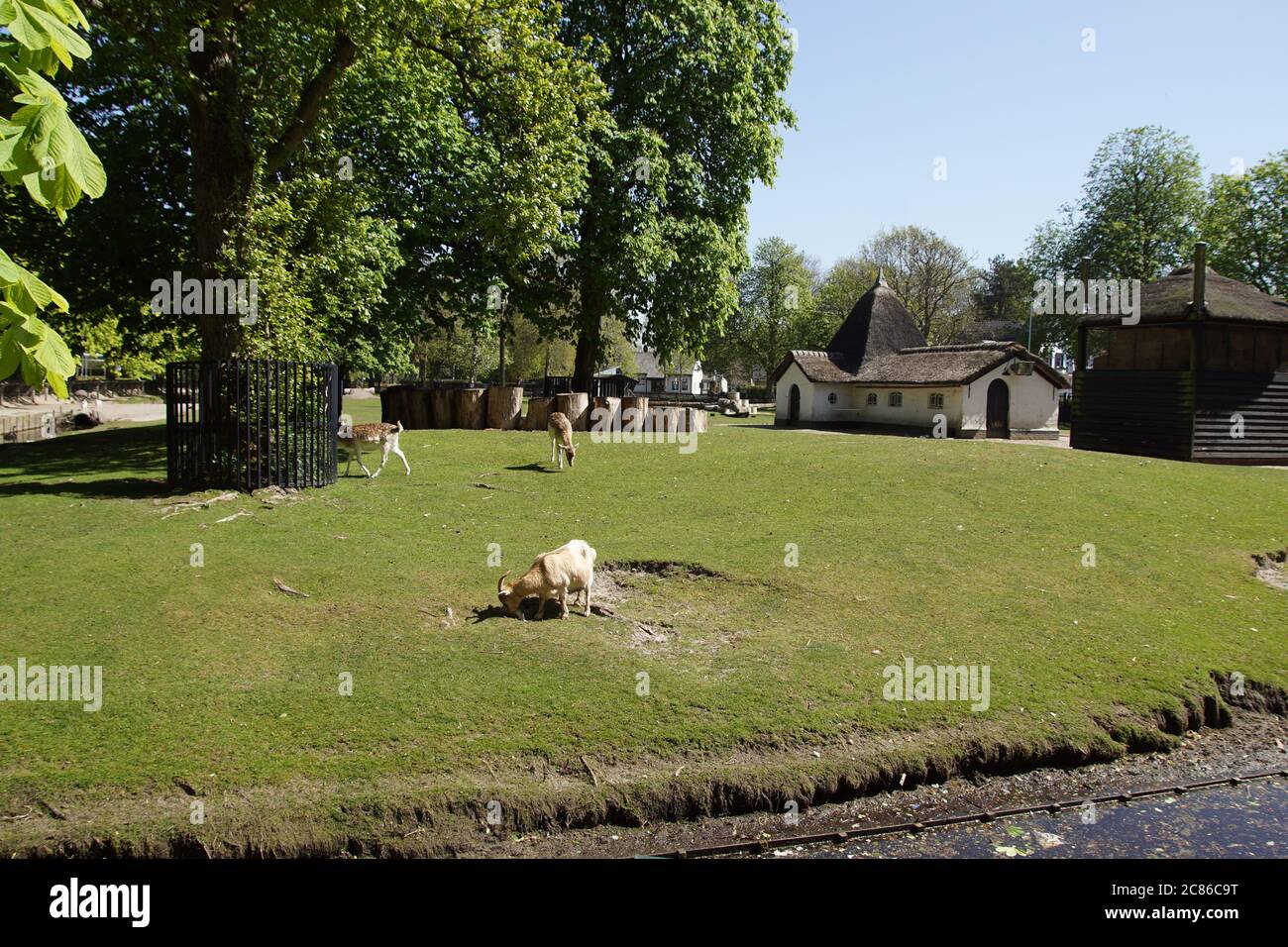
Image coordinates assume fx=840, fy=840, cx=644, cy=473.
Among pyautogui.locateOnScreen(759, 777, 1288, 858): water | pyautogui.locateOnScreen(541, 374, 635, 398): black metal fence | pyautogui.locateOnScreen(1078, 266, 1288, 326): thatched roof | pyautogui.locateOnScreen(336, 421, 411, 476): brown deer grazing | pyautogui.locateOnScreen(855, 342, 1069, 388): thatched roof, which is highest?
pyautogui.locateOnScreen(1078, 266, 1288, 326): thatched roof

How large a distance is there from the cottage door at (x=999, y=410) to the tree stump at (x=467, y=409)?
22.5 metres

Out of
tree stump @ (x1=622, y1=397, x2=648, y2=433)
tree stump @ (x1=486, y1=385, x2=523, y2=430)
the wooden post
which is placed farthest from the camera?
tree stump @ (x1=622, y1=397, x2=648, y2=433)

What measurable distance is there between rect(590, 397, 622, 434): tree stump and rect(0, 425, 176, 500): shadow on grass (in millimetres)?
12915

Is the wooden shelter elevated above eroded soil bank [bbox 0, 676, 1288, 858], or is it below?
above

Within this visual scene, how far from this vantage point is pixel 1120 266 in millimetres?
57719

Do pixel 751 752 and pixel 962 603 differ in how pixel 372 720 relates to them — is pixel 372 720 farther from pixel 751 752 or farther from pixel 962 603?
pixel 962 603

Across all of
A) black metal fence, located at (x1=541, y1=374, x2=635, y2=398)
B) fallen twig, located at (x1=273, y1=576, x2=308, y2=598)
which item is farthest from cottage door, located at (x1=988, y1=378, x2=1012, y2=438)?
fallen twig, located at (x1=273, y1=576, x2=308, y2=598)

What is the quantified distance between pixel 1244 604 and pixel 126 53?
892 inches

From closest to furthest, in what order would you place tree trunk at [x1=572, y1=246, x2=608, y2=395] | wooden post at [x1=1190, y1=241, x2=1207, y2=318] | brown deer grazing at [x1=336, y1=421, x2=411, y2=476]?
brown deer grazing at [x1=336, y1=421, x2=411, y2=476] < wooden post at [x1=1190, y1=241, x2=1207, y2=318] < tree trunk at [x1=572, y1=246, x2=608, y2=395]

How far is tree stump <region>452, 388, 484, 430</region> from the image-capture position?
28156 mm

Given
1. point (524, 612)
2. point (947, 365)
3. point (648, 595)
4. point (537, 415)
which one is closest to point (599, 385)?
point (537, 415)

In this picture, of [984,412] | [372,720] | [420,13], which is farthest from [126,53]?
[984,412]

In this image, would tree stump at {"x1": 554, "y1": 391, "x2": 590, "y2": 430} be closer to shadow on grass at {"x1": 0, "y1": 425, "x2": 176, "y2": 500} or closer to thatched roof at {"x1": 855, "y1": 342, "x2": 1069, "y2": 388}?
shadow on grass at {"x1": 0, "y1": 425, "x2": 176, "y2": 500}

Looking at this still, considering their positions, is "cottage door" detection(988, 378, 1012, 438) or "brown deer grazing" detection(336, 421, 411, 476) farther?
"cottage door" detection(988, 378, 1012, 438)
